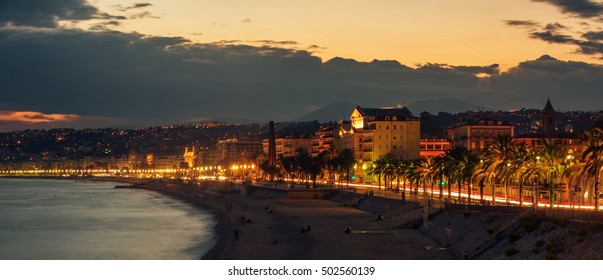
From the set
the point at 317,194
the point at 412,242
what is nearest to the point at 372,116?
the point at 317,194

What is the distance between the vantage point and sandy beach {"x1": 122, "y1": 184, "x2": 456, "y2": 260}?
60719 mm

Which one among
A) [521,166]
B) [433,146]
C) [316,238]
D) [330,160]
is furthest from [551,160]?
[433,146]

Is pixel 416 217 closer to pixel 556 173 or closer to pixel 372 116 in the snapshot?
pixel 556 173

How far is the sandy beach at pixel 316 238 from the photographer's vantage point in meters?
60.7

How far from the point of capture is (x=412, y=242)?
64.2m

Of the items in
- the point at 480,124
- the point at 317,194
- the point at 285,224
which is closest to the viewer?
the point at 285,224

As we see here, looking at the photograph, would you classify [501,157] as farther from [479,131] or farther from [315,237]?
[479,131]

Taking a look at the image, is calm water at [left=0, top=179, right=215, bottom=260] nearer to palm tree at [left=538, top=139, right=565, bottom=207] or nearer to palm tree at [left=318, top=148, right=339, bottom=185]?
palm tree at [left=538, top=139, right=565, bottom=207]

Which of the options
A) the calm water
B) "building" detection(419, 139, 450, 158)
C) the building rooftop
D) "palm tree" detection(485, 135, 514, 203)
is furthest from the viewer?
the building rooftop

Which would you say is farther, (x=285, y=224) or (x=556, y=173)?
(x=285, y=224)

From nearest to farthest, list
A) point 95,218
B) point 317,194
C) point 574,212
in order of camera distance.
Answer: point 574,212
point 95,218
point 317,194

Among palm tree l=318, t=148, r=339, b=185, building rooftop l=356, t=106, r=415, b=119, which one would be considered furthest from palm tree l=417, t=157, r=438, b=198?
building rooftop l=356, t=106, r=415, b=119

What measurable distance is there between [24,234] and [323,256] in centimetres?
5644

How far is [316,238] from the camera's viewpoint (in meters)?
72.5
